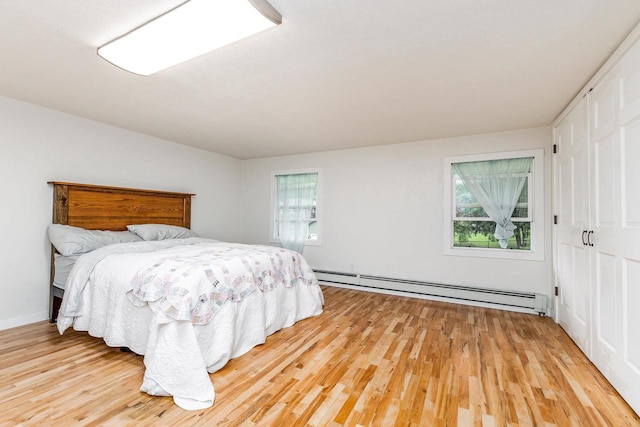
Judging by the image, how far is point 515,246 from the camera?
146 inches

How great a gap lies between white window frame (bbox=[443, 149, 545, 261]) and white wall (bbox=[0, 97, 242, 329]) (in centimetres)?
415

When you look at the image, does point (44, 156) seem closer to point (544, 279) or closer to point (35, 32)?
point (35, 32)

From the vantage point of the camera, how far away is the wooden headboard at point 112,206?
318 centimetres

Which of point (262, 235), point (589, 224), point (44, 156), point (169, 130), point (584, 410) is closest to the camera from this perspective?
point (584, 410)

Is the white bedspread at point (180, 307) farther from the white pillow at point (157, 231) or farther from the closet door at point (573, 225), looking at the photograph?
the closet door at point (573, 225)

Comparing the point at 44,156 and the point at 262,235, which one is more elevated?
the point at 44,156

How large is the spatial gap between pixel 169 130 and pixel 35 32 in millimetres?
2060

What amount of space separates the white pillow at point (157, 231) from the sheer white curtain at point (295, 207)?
1.70m

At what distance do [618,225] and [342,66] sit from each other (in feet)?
7.00

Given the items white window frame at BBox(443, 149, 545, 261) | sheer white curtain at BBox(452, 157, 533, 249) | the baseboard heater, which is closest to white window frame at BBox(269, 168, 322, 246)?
the baseboard heater

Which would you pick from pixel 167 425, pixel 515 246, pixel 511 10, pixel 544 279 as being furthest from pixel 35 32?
pixel 544 279

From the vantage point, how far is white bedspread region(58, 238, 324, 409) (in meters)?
1.90

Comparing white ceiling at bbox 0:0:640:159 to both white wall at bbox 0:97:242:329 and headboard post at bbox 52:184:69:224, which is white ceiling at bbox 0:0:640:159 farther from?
headboard post at bbox 52:184:69:224

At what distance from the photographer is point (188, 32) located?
1.74 metres
